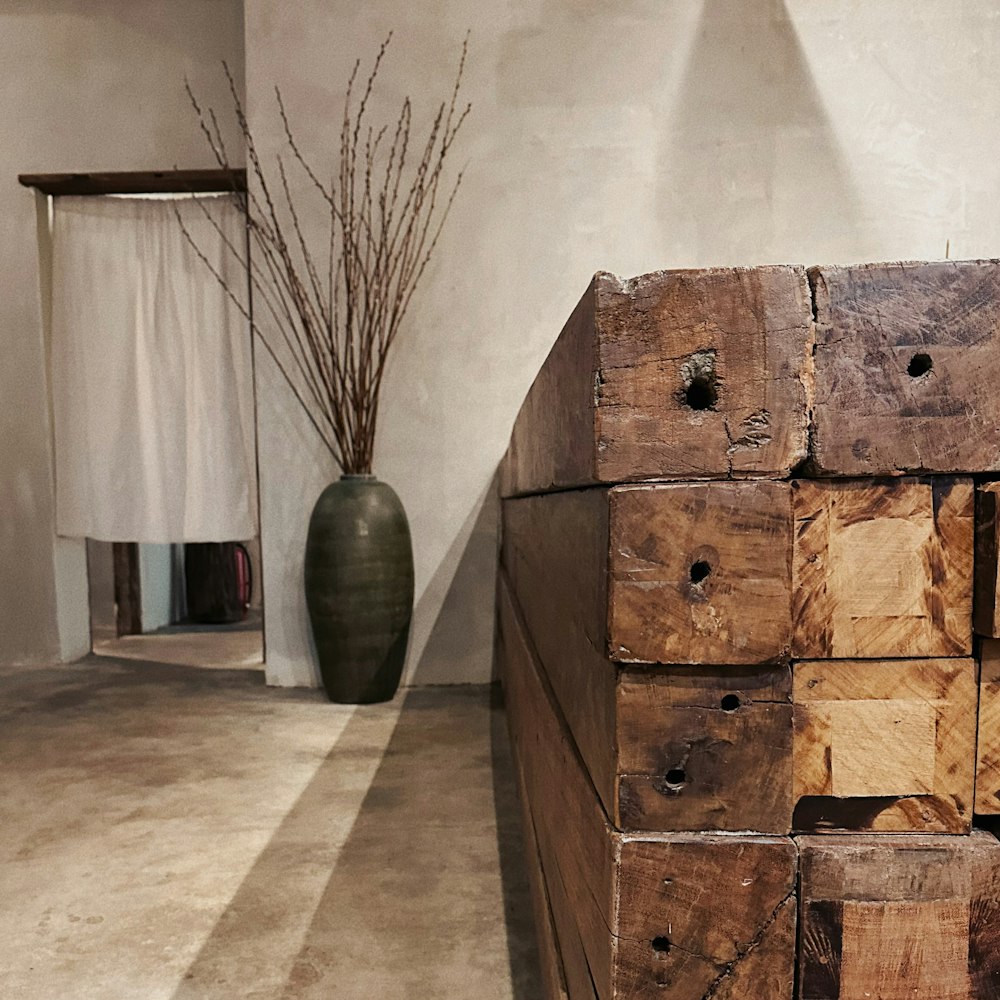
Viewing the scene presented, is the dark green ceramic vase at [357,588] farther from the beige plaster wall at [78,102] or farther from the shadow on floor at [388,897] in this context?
the beige plaster wall at [78,102]

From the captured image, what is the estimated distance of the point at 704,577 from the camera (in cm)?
60

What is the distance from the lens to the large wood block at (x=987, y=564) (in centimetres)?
59

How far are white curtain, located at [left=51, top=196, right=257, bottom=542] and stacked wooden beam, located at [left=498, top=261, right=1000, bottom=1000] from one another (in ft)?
9.06

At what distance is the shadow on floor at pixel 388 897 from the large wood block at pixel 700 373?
85 centimetres

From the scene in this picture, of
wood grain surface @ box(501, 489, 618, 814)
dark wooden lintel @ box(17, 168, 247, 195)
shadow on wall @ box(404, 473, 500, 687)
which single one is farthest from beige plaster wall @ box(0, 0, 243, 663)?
wood grain surface @ box(501, 489, 618, 814)

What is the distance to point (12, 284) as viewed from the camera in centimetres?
312

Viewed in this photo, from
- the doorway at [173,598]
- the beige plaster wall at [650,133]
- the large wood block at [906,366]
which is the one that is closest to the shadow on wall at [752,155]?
the beige plaster wall at [650,133]

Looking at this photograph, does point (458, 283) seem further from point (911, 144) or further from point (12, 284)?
point (12, 284)

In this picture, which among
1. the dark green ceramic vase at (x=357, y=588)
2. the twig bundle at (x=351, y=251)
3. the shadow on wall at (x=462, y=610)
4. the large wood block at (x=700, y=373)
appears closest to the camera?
the large wood block at (x=700, y=373)

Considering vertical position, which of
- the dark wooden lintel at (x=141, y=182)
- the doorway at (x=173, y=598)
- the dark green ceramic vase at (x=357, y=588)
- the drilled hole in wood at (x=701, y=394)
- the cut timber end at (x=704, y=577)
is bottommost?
the doorway at (x=173, y=598)

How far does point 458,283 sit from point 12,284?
1813mm

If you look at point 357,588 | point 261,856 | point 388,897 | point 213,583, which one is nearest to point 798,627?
point 388,897

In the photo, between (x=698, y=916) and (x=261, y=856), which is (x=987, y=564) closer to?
(x=698, y=916)

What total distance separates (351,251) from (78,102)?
4.49ft
